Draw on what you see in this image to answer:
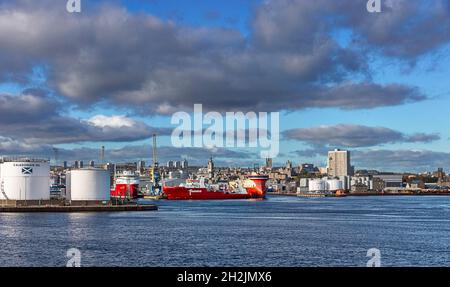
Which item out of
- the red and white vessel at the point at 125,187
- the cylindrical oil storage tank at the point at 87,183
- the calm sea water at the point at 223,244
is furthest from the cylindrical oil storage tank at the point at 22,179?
the red and white vessel at the point at 125,187

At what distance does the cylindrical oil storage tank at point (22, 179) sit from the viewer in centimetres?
7331

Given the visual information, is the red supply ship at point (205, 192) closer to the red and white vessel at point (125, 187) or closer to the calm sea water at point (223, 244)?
the red and white vessel at point (125, 187)

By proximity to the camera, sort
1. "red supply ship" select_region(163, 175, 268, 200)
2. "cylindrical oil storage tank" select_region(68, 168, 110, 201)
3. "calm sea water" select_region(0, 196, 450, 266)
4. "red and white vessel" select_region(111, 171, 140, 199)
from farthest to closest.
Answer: "red supply ship" select_region(163, 175, 268, 200) → "red and white vessel" select_region(111, 171, 140, 199) → "cylindrical oil storage tank" select_region(68, 168, 110, 201) → "calm sea water" select_region(0, 196, 450, 266)

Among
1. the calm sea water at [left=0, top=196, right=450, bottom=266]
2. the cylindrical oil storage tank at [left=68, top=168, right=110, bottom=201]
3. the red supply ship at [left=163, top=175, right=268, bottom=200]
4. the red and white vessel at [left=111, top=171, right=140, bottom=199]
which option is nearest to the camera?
the calm sea water at [left=0, top=196, right=450, bottom=266]

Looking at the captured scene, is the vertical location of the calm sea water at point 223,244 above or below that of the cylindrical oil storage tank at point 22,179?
below

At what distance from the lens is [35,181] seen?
74.1m

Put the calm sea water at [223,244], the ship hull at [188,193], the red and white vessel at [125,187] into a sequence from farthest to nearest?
the ship hull at [188,193] → the red and white vessel at [125,187] → the calm sea water at [223,244]

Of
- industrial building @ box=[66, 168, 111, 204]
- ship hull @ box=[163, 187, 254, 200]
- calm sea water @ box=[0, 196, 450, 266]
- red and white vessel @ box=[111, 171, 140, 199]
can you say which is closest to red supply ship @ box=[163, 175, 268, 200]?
ship hull @ box=[163, 187, 254, 200]

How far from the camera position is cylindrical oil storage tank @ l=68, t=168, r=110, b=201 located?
7331 cm

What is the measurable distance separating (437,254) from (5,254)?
22.5 meters

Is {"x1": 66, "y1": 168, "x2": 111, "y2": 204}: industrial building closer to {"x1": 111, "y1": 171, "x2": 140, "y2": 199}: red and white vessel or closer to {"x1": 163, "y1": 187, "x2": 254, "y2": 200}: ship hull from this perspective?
{"x1": 111, "y1": 171, "x2": 140, "y2": 199}: red and white vessel

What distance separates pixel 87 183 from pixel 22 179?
7948 millimetres
